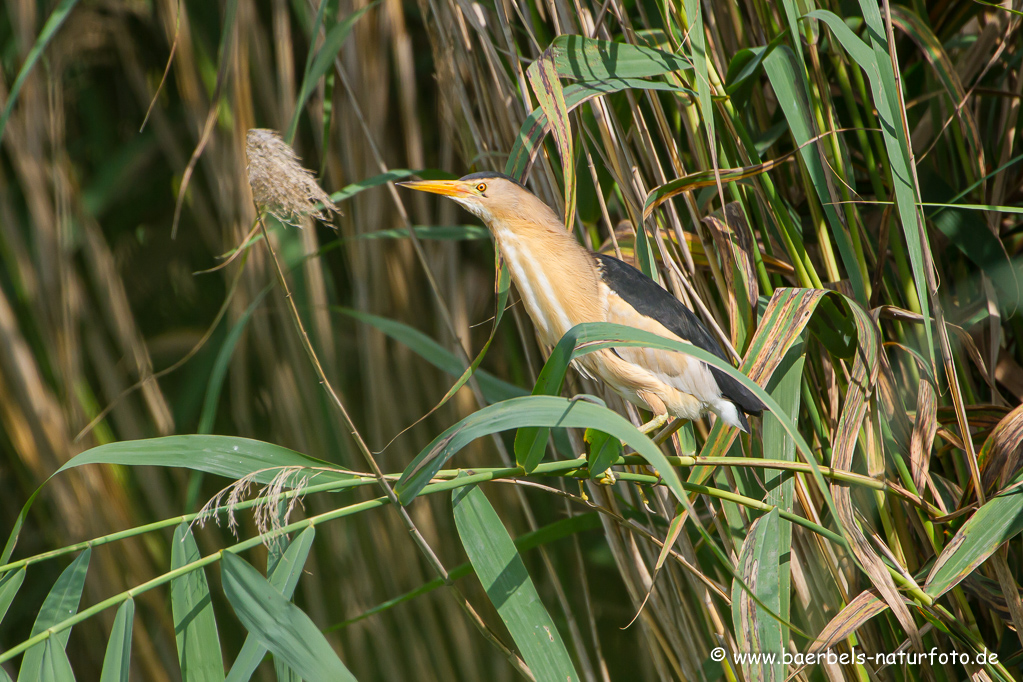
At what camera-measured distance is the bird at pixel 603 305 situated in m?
0.86

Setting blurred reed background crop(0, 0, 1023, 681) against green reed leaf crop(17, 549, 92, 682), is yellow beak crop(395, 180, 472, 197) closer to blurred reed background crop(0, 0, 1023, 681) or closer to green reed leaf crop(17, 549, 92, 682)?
blurred reed background crop(0, 0, 1023, 681)

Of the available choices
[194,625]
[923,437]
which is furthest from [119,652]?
[923,437]

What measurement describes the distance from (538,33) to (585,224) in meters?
0.29

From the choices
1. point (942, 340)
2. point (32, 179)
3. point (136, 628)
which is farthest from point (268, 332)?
point (942, 340)

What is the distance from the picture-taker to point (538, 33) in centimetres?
95

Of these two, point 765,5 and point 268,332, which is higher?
point 765,5

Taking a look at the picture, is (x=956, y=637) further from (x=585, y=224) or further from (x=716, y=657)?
(x=585, y=224)

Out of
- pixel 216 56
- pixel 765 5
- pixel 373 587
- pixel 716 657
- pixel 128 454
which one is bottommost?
pixel 373 587

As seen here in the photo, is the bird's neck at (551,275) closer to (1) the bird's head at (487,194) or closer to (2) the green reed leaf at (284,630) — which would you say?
(1) the bird's head at (487,194)

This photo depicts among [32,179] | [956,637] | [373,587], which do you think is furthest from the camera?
[373,587]

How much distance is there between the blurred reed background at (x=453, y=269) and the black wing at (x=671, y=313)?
0.04 metres

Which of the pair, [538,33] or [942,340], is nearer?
[942,340]

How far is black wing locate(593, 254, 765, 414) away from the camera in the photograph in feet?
2.79

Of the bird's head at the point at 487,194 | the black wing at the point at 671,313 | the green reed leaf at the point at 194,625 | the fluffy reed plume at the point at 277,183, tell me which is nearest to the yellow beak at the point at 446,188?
the bird's head at the point at 487,194
